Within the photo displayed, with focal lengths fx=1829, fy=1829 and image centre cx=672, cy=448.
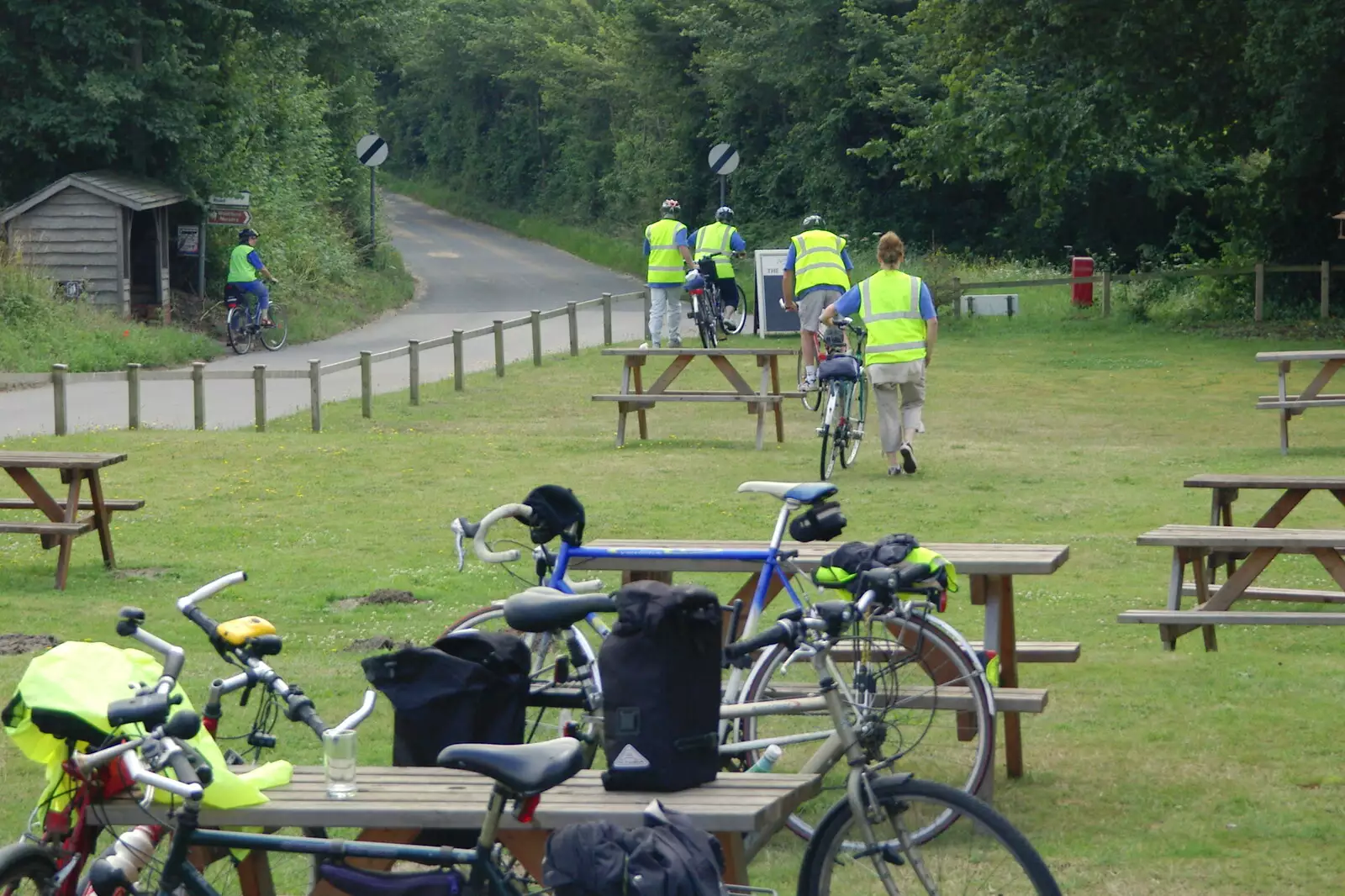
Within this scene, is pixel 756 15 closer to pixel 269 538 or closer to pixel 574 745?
pixel 269 538

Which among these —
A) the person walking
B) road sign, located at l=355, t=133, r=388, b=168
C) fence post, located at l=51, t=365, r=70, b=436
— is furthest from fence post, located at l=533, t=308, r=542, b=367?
road sign, located at l=355, t=133, r=388, b=168

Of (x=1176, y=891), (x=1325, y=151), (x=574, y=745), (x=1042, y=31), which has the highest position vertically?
(x=1042, y=31)

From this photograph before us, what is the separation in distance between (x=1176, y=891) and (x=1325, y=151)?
27414 mm

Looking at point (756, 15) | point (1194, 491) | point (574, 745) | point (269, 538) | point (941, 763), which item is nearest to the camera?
point (574, 745)

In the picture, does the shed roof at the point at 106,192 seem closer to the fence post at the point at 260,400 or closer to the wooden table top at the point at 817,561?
the fence post at the point at 260,400

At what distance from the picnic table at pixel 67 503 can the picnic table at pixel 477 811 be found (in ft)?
22.4

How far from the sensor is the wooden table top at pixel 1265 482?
975 centimetres

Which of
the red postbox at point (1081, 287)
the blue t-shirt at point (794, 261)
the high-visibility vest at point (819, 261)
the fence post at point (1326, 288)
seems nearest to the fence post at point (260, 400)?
the blue t-shirt at point (794, 261)

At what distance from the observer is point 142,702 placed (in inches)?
165

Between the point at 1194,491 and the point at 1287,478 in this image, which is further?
the point at 1194,491

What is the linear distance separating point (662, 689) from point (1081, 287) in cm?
2954

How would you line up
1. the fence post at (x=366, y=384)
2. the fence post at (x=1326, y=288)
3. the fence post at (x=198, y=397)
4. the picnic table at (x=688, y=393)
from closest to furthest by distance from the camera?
the picnic table at (x=688, y=393)
the fence post at (x=198, y=397)
the fence post at (x=366, y=384)
the fence post at (x=1326, y=288)

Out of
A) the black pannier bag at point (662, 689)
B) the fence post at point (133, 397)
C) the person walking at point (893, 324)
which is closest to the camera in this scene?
the black pannier bag at point (662, 689)

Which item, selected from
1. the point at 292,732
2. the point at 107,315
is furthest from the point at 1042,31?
the point at 292,732
